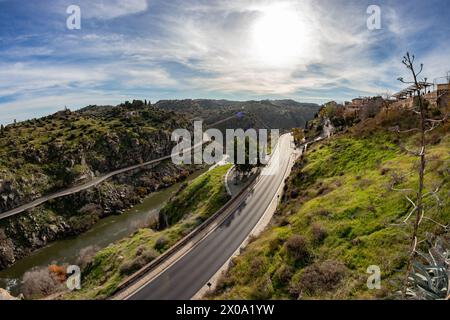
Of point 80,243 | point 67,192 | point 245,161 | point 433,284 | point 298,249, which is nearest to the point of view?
point 433,284

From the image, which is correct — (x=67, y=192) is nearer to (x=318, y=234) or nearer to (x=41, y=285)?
(x=41, y=285)

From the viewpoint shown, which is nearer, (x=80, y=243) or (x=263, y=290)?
(x=263, y=290)

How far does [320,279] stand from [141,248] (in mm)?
25194

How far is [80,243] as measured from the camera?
61.2 meters

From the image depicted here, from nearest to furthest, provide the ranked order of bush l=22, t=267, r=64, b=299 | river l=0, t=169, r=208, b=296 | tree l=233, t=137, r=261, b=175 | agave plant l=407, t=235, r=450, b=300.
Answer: agave plant l=407, t=235, r=450, b=300
bush l=22, t=267, r=64, b=299
river l=0, t=169, r=208, b=296
tree l=233, t=137, r=261, b=175

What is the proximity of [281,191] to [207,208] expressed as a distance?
543 inches

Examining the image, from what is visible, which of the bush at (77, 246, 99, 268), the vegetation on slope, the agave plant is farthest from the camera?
the bush at (77, 246, 99, 268)

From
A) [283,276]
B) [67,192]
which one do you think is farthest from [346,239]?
[67,192]

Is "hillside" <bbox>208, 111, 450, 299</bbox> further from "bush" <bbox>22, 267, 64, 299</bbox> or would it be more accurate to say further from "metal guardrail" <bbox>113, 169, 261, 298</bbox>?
"bush" <bbox>22, 267, 64, 299</bbox>

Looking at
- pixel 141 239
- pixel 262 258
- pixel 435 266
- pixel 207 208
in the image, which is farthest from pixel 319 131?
pixel 435 266

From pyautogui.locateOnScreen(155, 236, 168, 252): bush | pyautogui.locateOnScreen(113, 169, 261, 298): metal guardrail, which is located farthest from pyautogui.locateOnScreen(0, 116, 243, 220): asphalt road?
pyautogui.locateOnScreen(113, 169, 261, 298): metal guardrail

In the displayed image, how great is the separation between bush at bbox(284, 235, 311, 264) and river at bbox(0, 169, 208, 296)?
45546mm

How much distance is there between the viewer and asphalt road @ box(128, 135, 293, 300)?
26.7m
